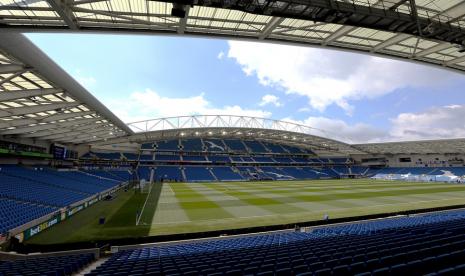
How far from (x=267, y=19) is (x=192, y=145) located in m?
67.4

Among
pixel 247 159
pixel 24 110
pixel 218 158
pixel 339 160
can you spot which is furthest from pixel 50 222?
pixel 339 160

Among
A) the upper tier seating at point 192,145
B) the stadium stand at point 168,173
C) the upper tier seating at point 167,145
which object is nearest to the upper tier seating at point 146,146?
the upper tier seating at point 167,145

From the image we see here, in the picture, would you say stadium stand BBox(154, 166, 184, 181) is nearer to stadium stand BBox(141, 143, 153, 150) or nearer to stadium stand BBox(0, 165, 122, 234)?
stadium stand BBox(141, 143, 153, 150)

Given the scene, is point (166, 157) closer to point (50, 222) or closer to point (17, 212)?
point (50, 222)

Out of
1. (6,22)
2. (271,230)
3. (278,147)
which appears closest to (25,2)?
(6,22)

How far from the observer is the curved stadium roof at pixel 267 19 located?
31.8 feet

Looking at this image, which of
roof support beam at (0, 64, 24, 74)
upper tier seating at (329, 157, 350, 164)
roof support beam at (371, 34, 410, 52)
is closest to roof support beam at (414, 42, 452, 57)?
roof support beam at (371, 34, 410, 52)

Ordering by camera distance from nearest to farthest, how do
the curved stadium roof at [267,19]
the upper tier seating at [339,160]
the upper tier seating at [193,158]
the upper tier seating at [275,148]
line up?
the curved stadium roof at [267,19] < the upper tier seating at [193,158] < the upper tier seating at [275,148] < the upper tier seating at [339,160]

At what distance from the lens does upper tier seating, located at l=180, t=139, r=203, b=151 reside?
76.5m

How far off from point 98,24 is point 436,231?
58.5 ft

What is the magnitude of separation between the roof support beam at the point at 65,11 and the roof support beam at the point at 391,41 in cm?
1658

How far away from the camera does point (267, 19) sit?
12.5 meters

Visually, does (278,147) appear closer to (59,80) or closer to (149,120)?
(149,120)

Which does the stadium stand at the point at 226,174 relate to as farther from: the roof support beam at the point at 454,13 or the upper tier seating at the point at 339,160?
the roof support beam at the point at 454,13
